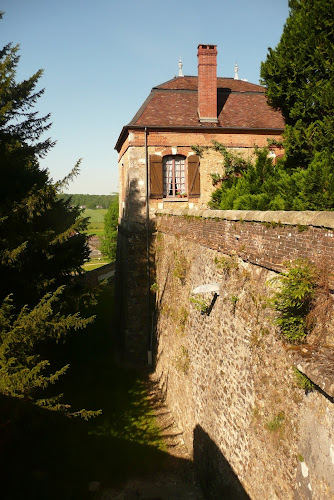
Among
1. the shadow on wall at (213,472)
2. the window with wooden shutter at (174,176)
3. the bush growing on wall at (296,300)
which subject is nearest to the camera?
the bush growing on wall at (296,300)

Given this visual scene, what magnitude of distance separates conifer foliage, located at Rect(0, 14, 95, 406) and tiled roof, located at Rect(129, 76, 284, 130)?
18.8ft

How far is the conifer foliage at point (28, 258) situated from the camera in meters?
7.99

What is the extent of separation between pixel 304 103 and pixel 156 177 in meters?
6.85

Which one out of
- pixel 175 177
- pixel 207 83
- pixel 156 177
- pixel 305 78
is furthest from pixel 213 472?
pixel 207 83

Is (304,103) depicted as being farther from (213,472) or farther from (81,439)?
(81,439)

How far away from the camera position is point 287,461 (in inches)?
180

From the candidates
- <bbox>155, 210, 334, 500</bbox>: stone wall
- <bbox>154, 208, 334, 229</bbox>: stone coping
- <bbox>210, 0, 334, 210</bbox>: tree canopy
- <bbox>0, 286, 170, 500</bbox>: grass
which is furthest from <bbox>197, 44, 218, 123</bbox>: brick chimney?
<bbox>0, 286, 170, 500</bbox>: grass

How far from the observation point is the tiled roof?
15416 millimetres

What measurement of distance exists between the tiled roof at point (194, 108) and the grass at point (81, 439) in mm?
10099

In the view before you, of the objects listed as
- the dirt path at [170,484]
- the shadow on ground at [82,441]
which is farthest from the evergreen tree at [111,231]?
the dirt path at [170,484]

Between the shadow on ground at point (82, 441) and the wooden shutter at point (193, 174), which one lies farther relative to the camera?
the wooden shutter at point (193, 174)

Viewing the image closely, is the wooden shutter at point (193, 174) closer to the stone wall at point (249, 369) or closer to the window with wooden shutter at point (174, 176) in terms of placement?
the window with wooden shutter at point (174, 176)

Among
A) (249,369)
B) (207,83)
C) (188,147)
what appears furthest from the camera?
(207,83)

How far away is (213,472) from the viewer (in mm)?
7438
